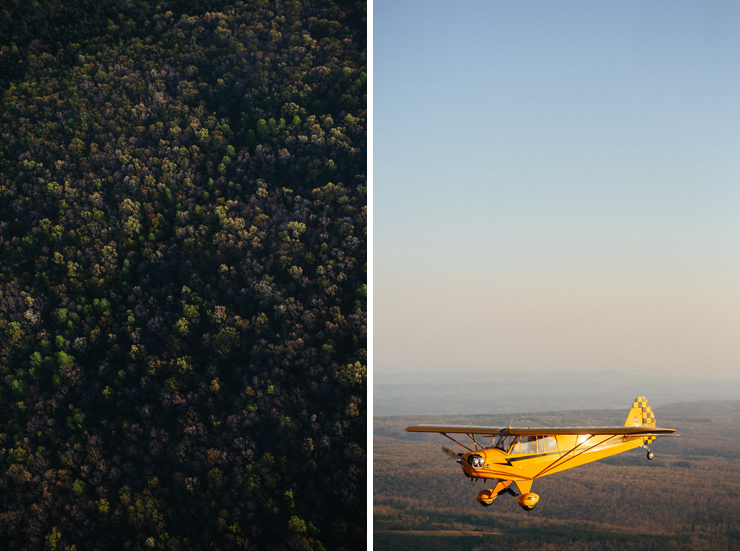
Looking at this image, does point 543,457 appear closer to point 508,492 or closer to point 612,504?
point 508,492

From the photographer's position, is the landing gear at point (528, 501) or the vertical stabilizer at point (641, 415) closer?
the landing gear at point (528, 501)

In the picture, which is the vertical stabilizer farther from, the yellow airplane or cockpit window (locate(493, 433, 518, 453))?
cockpit window (locate(493, 433, 518, 453))

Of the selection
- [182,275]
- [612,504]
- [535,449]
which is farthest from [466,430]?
[182,275]

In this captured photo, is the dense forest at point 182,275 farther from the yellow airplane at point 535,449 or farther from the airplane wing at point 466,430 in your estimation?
the yellow airplane at point 535,449

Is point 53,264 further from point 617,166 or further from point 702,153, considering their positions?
point 702,153

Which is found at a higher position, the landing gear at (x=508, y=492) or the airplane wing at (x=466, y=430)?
the airplane wing at (x=466, y=430)

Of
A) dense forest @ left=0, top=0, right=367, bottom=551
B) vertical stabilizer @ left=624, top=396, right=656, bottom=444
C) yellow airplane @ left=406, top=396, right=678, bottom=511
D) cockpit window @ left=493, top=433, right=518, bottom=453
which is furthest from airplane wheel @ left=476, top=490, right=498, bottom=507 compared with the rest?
vertical stabilizer @ left=624, top=396, right=656, bottom=444

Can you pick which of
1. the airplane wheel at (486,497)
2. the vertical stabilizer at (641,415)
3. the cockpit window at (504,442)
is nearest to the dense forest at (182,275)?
the airplane wheel at (486,497)
